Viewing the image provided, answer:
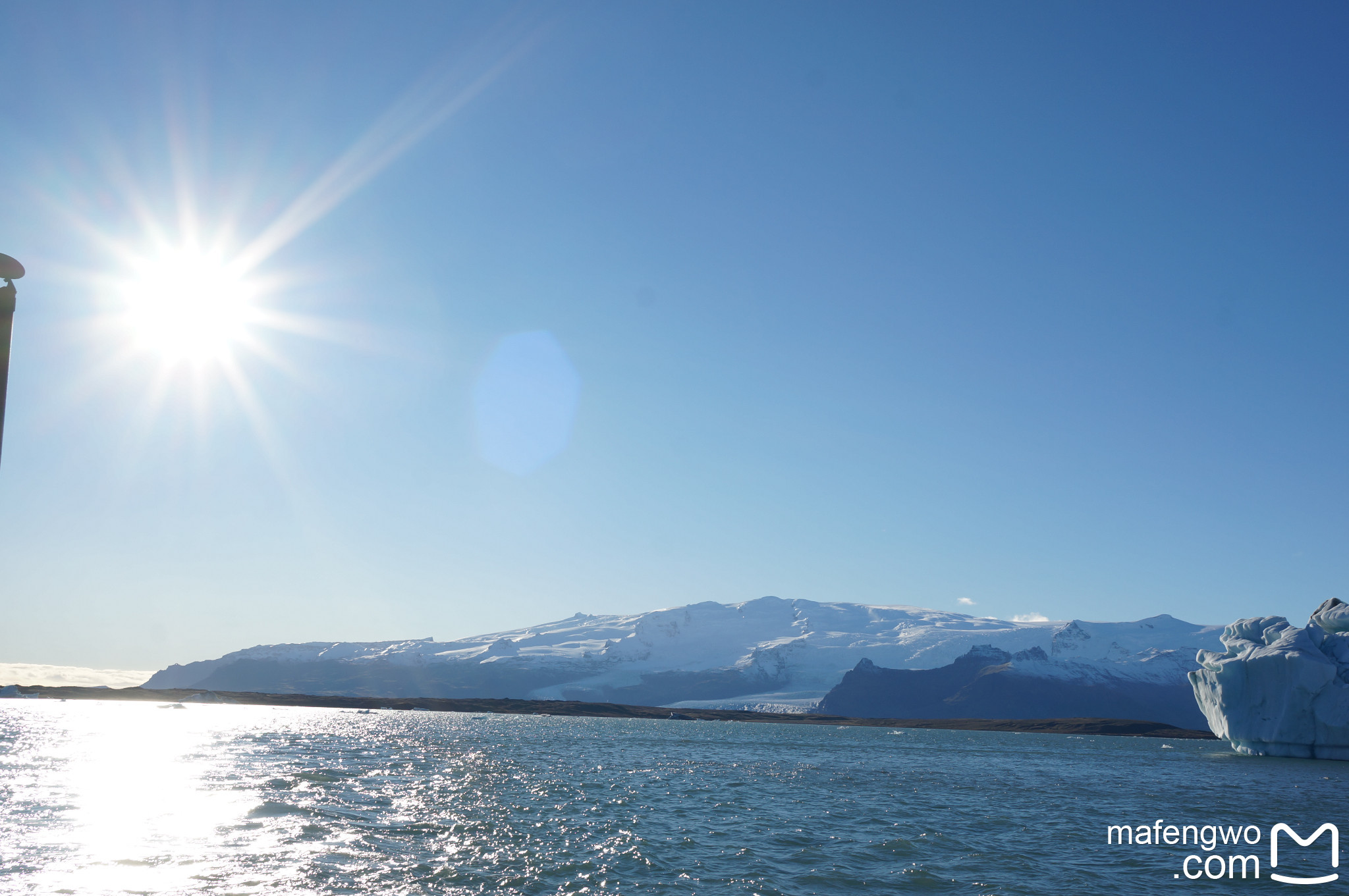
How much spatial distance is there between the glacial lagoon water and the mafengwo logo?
1.63 feet

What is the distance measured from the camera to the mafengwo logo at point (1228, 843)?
28.7m

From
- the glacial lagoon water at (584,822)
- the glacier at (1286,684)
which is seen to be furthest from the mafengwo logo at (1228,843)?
the glacier at (1286,684)

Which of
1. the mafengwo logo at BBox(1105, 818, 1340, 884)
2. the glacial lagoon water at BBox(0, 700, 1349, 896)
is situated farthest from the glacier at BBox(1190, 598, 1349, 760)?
the mafengwo logo at BBox(1105, 818, 1340, 884)

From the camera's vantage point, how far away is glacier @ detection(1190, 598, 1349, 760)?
9262 cm

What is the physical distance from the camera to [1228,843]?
34.7m

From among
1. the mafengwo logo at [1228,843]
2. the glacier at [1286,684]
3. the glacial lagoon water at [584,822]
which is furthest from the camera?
the glacier at [1286,684]

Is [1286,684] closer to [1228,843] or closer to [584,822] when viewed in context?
[1228,843]

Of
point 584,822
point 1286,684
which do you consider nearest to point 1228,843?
point 584,822

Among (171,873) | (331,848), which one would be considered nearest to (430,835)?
(331,848)

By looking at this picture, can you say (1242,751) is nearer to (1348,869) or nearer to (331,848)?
(1348,869)

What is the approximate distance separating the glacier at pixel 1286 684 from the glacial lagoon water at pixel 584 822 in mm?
21085

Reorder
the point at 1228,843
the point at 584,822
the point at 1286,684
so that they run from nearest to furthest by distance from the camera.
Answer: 1. the point at 1228,843
2. the point at 584,822
3. the point at 1286,684

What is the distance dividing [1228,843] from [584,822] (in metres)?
26.5

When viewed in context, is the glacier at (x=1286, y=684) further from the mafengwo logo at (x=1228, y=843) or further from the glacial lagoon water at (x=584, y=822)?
the mafengwo logo at (x=1228, y=843)
